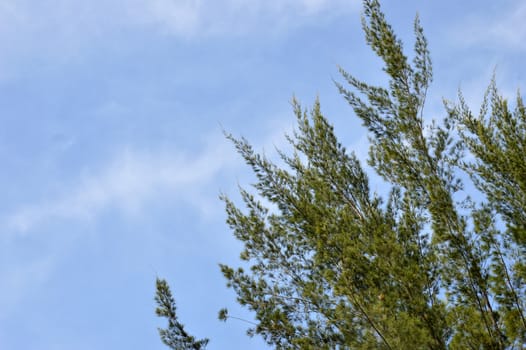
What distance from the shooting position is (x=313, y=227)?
7.23 meters

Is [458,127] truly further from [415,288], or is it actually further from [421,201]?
[415,288]

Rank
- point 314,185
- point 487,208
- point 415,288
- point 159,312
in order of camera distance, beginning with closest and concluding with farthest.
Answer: point 415,288 → point 487,208 → point 314,185 → point 159,312

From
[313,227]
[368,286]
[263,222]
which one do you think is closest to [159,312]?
[263,222]

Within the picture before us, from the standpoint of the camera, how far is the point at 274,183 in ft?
26.1

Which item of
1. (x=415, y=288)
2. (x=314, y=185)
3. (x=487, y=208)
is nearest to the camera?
(x=415, y=288)

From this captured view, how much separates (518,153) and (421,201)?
1550 millimetres

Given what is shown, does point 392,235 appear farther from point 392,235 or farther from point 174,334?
point 174,334

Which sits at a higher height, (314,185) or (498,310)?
(314,185)

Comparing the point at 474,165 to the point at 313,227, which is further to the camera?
the point at 474,165

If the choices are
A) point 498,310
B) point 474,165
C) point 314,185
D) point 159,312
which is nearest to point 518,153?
→ point 474,165

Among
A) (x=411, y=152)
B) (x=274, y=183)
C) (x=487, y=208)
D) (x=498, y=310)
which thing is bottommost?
(x=498, y=310)

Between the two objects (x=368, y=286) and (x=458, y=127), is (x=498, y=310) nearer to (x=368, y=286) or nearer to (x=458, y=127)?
(x=368, y=286)

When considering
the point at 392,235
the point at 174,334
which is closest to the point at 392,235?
the point at 392,235

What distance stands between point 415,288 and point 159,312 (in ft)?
13.8
